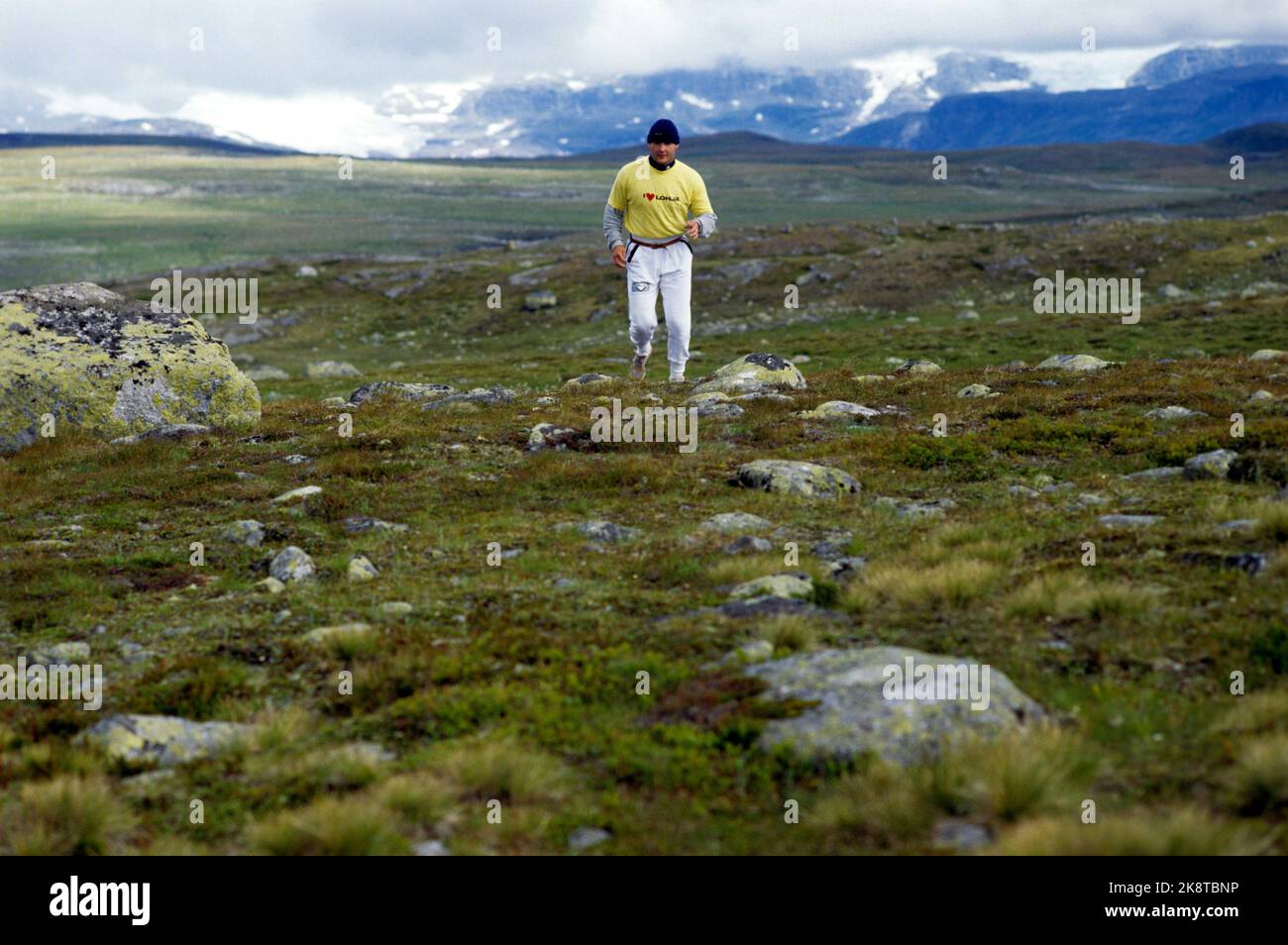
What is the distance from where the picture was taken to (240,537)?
439 inches

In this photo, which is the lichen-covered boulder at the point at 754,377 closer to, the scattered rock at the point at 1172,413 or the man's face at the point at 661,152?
the man's face at the point at 661,152

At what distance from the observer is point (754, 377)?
21.5 metres

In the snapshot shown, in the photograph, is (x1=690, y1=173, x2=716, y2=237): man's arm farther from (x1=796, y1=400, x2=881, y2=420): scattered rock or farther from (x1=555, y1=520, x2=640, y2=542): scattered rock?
(x1=555, y1=520, x2=640, y2=542): scattered rock

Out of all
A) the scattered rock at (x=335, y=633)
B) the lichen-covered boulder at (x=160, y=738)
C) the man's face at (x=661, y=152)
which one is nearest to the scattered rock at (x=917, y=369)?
the man's face at (x=661, y=152)

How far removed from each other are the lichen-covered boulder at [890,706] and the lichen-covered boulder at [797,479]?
17.5 ft

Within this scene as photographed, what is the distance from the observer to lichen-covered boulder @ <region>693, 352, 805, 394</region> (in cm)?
2062

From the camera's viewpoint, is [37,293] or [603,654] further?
[37,293]

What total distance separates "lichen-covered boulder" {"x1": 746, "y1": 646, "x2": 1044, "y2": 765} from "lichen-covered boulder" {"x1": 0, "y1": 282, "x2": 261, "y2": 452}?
1512 centimetres

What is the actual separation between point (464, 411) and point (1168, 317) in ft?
102

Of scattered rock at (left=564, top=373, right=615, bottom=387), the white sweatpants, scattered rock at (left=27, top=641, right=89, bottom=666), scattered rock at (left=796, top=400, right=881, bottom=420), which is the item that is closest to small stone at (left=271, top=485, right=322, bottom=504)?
scattered rock at (left=27, top=641, right=89, bottom=666)

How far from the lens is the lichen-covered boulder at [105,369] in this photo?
17.8m
